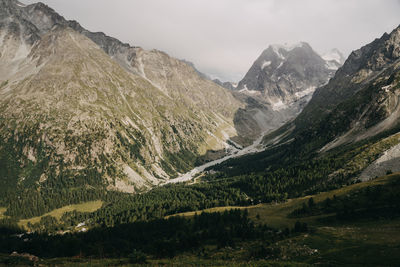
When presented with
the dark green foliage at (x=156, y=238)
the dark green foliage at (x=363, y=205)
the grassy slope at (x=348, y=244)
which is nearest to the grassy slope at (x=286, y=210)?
the dark green foliage at (x=363, y=205)

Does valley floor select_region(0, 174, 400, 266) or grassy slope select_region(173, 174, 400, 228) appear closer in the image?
valley floor select_region(0, 174, 400, 266)

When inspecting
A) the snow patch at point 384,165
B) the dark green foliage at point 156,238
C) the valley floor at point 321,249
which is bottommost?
the dark green foliage at point 156,238

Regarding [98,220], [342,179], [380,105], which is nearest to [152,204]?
[98,220]

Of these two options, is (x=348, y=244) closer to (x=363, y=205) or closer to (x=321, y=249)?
(x=321, y=249)

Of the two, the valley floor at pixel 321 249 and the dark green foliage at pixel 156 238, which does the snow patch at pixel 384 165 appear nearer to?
the valley floor at pixel 321 249

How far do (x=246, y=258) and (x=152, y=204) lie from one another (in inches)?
5186

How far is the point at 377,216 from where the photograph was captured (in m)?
74.6

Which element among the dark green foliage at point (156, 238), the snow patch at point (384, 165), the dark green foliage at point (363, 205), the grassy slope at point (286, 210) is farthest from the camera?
the snow patch at point (384, 165)

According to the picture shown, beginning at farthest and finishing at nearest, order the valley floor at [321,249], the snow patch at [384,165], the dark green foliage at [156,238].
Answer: the snow patch at [384,165], the dark green foliage at [156,238], the valley floor at [321,249]

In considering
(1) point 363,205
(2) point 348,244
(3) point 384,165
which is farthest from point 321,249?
(3) point 384,165

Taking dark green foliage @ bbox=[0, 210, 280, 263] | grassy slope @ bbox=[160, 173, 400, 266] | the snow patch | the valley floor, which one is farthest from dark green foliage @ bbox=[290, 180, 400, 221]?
the snow patch

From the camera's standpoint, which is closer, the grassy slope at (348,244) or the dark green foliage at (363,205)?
the grassy slope at (348,244)

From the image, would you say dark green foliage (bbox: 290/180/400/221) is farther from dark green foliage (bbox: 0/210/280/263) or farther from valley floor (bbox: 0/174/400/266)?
dark green foliage (bbox: 0/210/280/263)

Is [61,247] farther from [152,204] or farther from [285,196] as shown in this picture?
[285,196]
